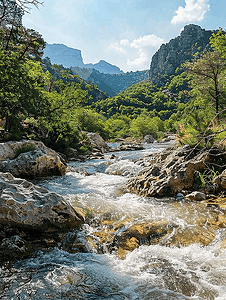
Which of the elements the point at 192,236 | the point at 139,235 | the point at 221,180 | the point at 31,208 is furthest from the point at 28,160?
the point at 221,180

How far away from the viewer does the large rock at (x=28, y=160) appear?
1024cm

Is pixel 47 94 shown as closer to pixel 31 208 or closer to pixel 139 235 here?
pixel 31 208

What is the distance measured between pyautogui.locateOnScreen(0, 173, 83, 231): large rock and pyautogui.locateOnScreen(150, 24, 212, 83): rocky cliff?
149 m

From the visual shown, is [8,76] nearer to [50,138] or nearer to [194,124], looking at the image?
[50,138]

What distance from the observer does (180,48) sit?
14275 centimetres

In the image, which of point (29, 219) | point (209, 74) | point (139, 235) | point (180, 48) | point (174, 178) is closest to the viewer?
point (29, 219)

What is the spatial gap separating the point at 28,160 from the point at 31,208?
21.0ft

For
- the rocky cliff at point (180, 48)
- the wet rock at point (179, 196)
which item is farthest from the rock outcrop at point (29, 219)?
the rocky cliff at point (180, 48)

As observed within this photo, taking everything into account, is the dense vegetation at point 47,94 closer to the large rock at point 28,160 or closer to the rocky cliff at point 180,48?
the large rock at point 28,160

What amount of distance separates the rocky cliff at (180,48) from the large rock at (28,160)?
14366 cm

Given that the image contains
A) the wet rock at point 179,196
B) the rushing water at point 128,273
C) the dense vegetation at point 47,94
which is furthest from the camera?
the dense vegetation at point 47,94

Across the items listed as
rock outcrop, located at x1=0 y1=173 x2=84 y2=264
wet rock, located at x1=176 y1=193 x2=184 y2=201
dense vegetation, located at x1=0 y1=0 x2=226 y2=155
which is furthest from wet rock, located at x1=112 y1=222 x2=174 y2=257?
dense vegetation, located at x1=0 y1=0 x2=226 y2=155

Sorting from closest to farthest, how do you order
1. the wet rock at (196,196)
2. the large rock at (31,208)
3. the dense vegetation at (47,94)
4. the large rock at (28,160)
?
the large rock at (31,208) < the wet rock at (196,196) < the dense vegetation at (47,94) < the large rock at (28,160)

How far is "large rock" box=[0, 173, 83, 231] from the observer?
464 cm
